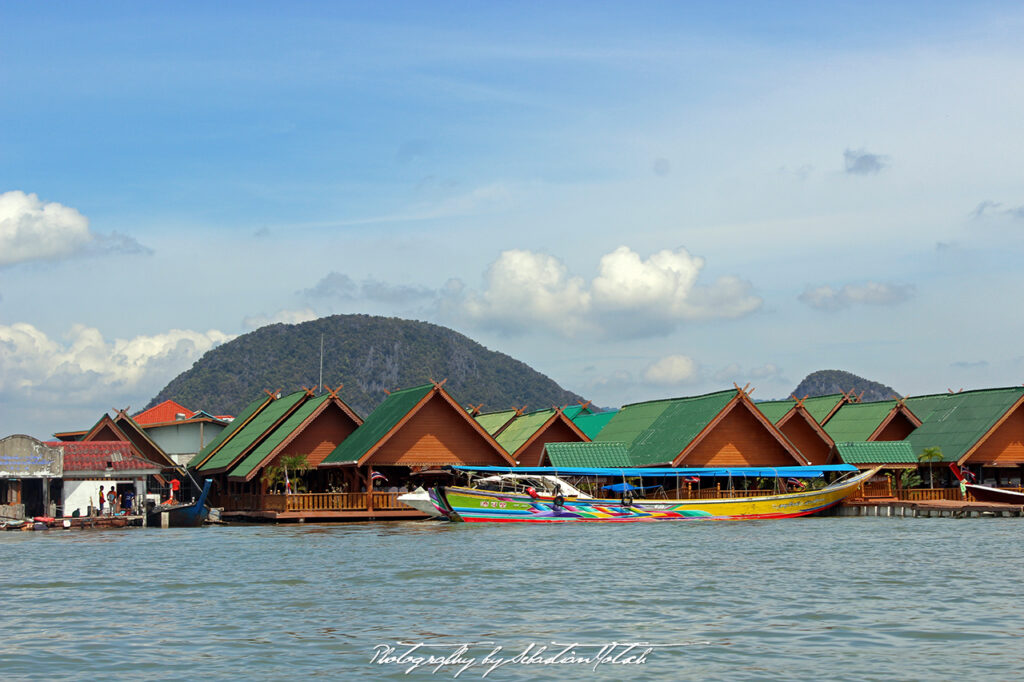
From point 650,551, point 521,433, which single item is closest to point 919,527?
point 650,551

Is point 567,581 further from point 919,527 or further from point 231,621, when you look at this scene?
point 919,527

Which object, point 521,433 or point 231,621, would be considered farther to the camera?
point 521,433

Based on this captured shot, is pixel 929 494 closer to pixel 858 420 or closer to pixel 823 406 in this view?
pixel 858 420

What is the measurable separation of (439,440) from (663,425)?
12075 mm

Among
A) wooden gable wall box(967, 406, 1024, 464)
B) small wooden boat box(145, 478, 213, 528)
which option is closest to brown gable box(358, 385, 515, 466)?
small wooden boat box(145, 478, 213, 528)

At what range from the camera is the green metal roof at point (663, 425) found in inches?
2136

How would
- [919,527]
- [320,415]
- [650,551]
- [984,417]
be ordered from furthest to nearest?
[984,417]
[320,415]
[919,527]
[650,551]

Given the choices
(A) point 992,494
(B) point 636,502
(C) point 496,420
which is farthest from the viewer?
(C) point 496,420

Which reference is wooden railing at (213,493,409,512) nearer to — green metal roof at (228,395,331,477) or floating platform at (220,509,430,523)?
floating platform at (220,509,430,523)

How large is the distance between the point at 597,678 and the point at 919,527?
31578mm

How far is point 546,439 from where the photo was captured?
59469 millimetres

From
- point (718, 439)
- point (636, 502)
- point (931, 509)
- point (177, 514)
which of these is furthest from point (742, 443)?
point (177, 514)

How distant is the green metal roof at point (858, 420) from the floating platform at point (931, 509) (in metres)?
6.30

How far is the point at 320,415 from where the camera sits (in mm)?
55531
